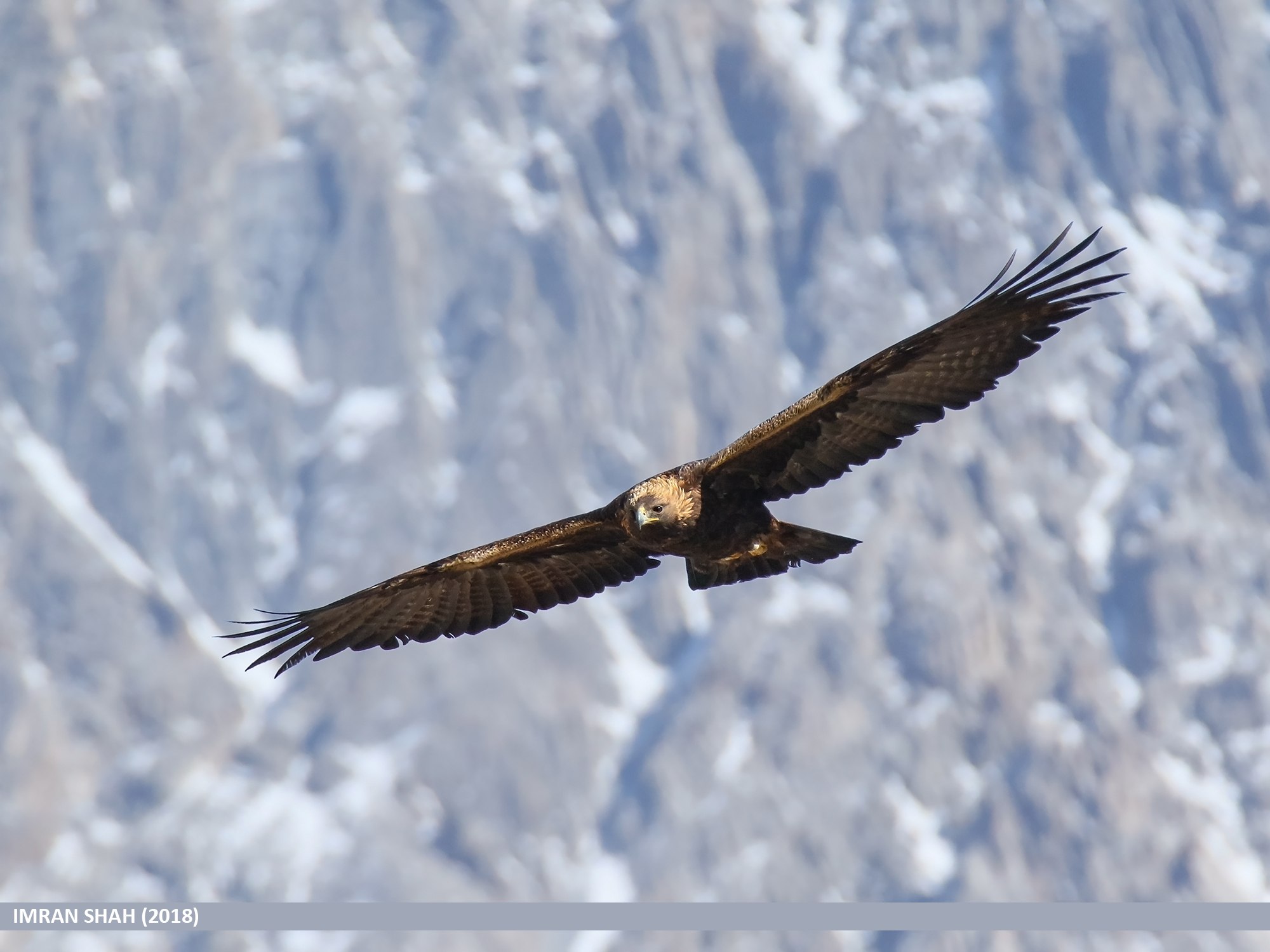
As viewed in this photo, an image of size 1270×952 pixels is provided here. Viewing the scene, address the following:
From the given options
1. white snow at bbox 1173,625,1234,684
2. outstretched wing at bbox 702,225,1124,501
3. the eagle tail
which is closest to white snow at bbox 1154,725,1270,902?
white snow at bbox 1173,625,1234,684

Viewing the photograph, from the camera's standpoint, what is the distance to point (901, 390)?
15477 mm

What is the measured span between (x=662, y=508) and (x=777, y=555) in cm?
132

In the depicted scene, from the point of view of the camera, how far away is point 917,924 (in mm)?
149000

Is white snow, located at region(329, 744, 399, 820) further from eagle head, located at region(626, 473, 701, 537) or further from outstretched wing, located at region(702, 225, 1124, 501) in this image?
eagle head, located at region(626, 473, 701, 537)

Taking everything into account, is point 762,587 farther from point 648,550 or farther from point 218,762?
point 648,550

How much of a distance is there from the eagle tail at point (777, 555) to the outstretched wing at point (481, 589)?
0.74m

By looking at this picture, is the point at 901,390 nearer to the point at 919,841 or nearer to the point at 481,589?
the point at 481,589

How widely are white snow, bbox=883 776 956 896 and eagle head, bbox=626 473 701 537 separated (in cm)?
16258

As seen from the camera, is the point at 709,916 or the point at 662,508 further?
the point at 709,916

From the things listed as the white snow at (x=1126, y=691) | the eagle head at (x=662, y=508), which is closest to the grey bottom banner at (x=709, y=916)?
the white snow at (x=1126, y=691)

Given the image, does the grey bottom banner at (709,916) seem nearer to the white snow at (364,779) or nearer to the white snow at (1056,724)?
the white snow at (364,779)

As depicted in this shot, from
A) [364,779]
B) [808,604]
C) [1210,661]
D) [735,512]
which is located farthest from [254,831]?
[735,512]

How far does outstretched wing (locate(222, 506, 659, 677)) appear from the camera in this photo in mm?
16594

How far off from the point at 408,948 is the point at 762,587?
54297 millimetres
